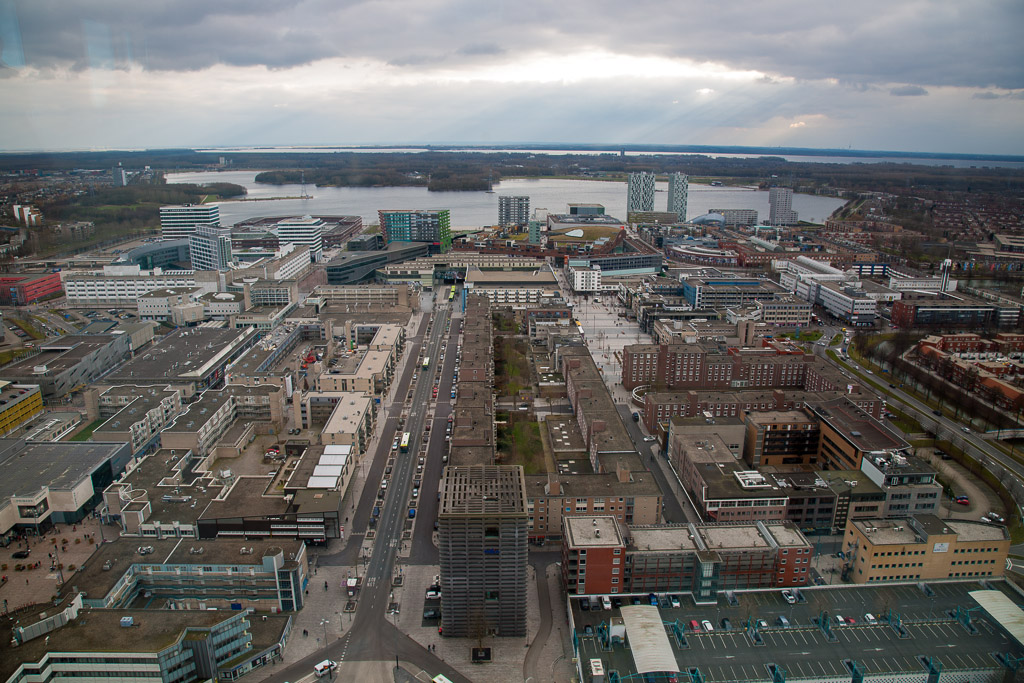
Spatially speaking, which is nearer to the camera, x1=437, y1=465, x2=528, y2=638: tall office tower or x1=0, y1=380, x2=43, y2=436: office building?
x1=437, y1=465, x2=528, y2=638: tall office tower

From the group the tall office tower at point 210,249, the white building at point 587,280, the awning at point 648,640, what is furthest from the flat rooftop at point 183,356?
the white building at point 587,280

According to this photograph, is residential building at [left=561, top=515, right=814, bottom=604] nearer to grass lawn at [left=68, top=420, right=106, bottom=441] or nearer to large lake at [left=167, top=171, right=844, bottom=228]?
grass lawn at [left=68, top=420, right=106, bottom=441]

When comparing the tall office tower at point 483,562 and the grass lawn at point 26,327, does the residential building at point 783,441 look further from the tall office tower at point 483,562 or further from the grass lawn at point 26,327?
the grass lawn at point 26,327

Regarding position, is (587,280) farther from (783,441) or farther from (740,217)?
(740,217)

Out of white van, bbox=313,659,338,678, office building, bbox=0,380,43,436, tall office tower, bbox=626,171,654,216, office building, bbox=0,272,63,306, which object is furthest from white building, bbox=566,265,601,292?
tall office tower, bbox=626,171,654,216

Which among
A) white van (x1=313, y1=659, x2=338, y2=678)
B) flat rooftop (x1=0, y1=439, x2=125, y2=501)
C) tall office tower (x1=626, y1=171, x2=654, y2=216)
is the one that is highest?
tall office tower (x1=626, y1=171, x2=654, y2=216)

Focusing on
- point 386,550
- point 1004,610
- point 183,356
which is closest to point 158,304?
point 183,356

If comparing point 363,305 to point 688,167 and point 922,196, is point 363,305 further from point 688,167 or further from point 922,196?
point 688,167

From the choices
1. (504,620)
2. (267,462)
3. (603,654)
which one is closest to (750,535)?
(603,654)
